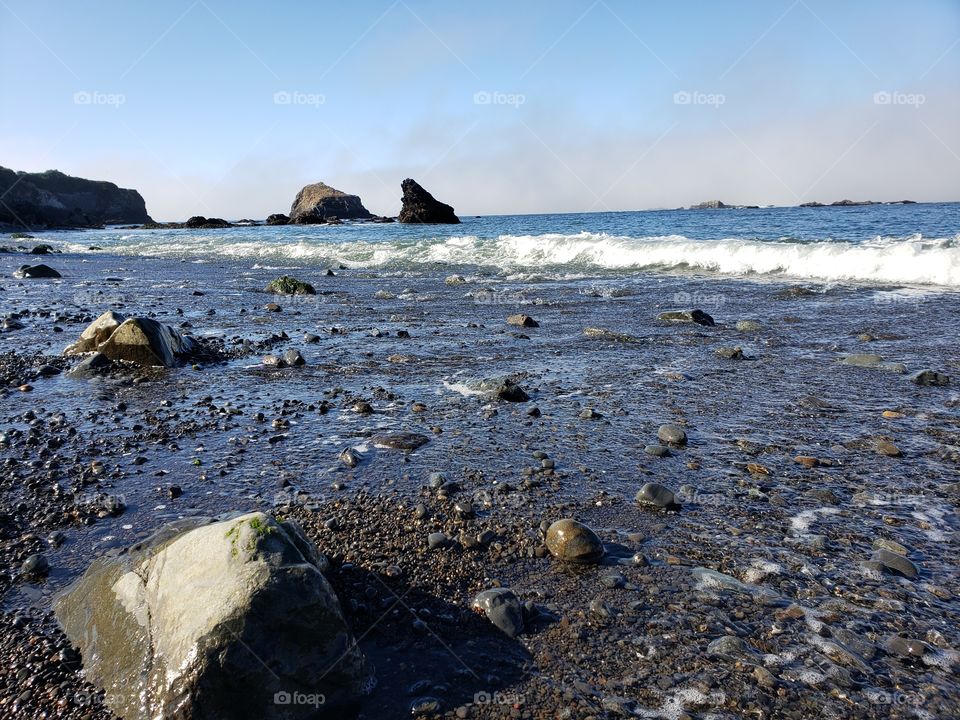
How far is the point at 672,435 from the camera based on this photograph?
5047 mm

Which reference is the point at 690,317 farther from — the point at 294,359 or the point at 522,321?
the point at 294,359

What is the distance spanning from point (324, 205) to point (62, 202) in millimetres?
47117

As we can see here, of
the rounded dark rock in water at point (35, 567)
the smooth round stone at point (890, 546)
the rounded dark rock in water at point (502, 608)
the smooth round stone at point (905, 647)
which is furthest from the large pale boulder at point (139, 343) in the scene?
the smooth round stone at point (905, 647)

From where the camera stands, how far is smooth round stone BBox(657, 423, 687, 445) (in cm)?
498

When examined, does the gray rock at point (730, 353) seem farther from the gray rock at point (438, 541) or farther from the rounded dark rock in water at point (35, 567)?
the rounded dark rock in water at point (35, 567)

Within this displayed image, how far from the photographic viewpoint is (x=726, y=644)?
2.67 meters

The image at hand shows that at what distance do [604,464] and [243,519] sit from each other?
277 centimetres

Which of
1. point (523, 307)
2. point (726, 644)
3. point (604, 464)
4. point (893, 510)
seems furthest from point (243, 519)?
point (523, 307)

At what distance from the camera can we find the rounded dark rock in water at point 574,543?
3361 millimetres

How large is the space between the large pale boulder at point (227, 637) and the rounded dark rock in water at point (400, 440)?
7.40 ft

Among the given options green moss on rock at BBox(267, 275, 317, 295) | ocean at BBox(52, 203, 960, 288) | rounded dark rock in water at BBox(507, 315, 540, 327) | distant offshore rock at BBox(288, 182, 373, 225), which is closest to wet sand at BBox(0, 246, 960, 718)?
rounded dark rock in water at BBox(507, 315, 540, 327)

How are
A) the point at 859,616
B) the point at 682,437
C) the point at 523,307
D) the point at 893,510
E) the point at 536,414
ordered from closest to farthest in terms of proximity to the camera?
the point at 859,616 < the point at 893,510 < the point at 682,437 < the point at 536,414 < the point at 523,307

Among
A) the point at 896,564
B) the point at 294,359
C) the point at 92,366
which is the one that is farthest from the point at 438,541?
the point at 92,366

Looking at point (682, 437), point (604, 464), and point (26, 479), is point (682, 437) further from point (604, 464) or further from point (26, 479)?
point (26, 479)
